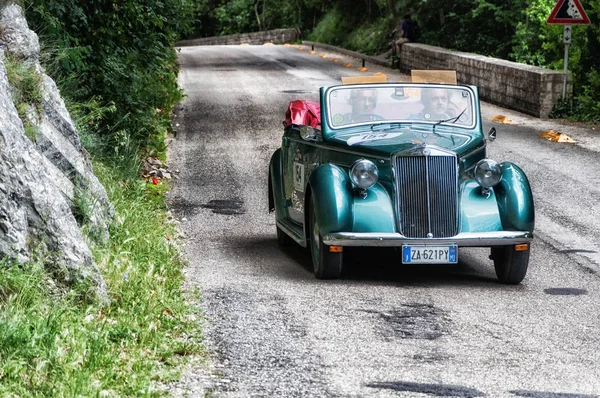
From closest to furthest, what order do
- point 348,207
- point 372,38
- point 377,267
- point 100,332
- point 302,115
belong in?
point 100,332 < point 348,207 < point 377,267 < point 302,115 < point 372,38

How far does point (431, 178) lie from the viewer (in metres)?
9.55

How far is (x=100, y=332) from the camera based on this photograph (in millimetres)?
6836

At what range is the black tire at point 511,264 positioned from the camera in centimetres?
959

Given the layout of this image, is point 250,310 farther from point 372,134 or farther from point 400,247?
point 372,134

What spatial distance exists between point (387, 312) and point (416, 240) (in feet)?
4.02

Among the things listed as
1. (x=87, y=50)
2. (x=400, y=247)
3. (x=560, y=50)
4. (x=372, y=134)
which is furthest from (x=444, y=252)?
(x=560, y=50)

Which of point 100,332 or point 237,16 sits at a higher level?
point 100,332

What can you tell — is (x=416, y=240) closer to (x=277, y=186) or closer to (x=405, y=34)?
(x=277, y=186)

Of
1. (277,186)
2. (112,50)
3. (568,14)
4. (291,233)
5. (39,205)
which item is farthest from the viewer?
(568,14)

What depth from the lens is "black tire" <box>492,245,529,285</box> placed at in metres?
9.59

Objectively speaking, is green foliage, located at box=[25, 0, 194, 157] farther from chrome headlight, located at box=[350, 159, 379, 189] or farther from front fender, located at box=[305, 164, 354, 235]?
chrome headlight, located at box=[350, 159, 379, 189]

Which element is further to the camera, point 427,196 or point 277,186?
point 277,186

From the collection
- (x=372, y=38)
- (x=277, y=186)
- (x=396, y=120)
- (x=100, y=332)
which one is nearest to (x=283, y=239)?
(x=277, y=186)

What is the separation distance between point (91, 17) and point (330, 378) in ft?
29.5
